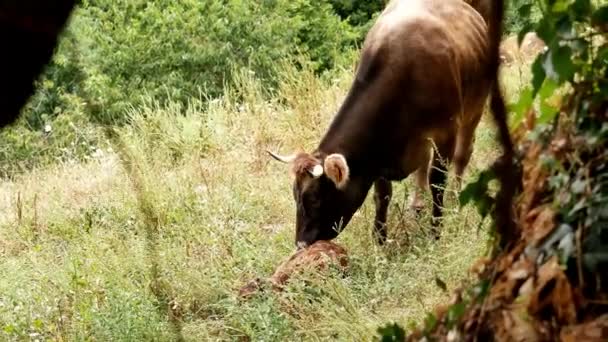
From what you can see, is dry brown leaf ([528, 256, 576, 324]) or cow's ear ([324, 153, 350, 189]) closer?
dry brown leaf ([528, 256, 576, 324])

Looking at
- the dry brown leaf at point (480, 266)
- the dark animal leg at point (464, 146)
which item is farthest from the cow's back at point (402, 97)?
the dry brown leaf at point (480, 266)

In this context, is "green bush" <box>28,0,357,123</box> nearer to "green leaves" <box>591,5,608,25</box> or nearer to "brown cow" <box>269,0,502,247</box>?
"brown cow" <box>269,0,502,247</box>

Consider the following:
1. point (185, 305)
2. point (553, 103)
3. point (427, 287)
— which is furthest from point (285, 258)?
point (553, 103)

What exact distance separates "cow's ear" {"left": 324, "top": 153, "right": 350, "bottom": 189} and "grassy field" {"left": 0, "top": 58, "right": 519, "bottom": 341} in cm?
52

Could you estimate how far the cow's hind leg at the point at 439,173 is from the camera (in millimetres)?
7348

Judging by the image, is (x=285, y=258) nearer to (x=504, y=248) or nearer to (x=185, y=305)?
(x=185, y=305)

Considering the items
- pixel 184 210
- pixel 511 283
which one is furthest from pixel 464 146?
pixel 511 283

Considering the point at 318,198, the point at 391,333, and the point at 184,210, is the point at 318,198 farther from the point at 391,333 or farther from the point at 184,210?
the point at 391,333

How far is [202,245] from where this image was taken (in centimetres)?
802

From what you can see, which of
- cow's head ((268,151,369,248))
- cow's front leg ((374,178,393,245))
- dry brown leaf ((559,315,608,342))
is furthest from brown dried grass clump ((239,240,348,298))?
dry brown leaf ((559,315,608,342))

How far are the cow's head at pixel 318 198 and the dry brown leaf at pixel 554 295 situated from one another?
5276 mm

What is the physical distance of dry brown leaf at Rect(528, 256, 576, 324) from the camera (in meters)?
1.72

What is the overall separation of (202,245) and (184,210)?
→ 3.10 feet

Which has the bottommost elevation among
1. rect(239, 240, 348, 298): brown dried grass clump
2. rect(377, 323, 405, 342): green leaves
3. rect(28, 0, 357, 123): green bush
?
rect(28, 0, 357, 123): green bush
